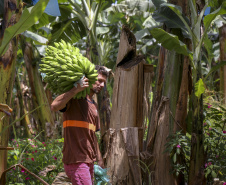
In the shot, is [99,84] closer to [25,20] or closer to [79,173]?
[79,173]

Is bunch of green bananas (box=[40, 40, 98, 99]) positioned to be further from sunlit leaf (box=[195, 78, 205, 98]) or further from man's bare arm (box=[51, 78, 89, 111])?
sunlit leaf (box=[195, 78, 205, 98])

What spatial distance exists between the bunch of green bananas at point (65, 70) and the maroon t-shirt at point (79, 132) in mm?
153

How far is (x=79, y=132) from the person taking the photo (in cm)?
306

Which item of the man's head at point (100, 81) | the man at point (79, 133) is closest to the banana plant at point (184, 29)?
the man's head at point (100, 81)

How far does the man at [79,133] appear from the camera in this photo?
293cm

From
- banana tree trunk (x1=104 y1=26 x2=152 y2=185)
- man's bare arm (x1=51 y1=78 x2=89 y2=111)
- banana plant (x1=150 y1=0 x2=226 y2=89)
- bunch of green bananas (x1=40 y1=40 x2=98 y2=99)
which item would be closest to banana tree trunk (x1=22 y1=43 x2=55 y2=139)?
banana tree trunk (x1=104 y1=26 x2=152 y2=185)

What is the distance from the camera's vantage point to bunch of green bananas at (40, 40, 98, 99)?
2.82 meters

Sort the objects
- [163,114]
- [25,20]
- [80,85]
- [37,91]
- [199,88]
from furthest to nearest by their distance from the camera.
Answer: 1. [37,91]
2. [163,114]
3. [199,88]
4. [80,85]
5. [25,20]

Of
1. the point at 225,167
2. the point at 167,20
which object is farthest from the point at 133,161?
the point at 167,20

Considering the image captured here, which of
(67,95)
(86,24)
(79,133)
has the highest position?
(86,24)

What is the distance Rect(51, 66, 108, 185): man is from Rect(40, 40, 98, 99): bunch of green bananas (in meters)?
0.08

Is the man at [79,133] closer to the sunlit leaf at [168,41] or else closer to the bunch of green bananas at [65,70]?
the bunch of green bananas at [65,70]

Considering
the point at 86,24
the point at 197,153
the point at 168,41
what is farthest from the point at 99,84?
the point at 86,24

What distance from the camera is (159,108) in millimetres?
4332
